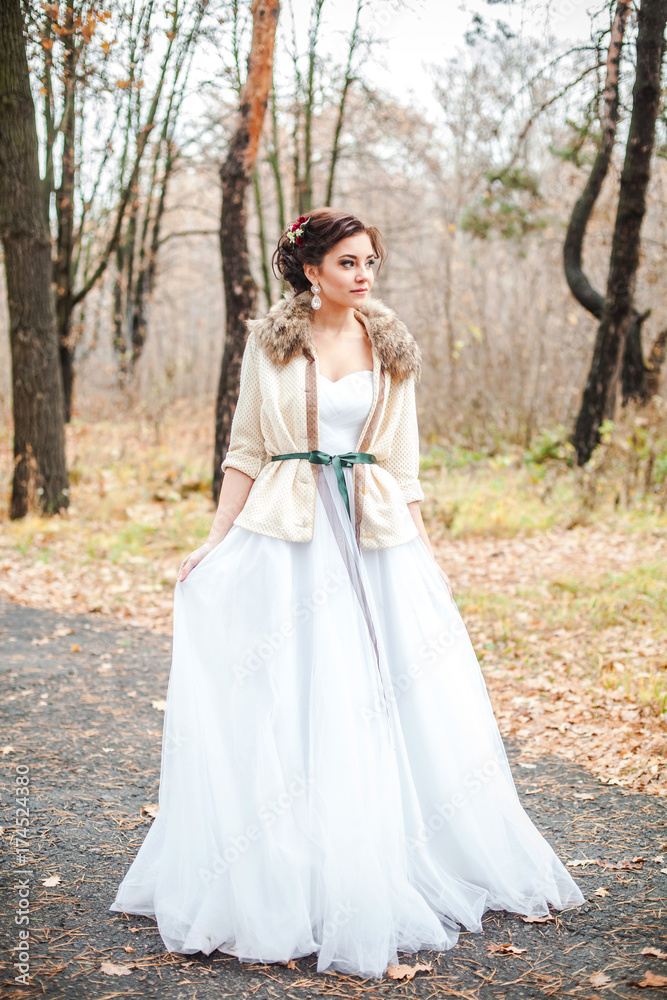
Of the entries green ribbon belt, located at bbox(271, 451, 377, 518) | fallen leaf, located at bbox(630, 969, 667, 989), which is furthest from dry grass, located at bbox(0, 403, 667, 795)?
Result: green ribbon belt, located at bbox(271, 451, 377, 518)

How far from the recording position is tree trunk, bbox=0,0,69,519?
7732 millimetres

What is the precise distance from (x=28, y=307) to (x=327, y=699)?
7224 mm

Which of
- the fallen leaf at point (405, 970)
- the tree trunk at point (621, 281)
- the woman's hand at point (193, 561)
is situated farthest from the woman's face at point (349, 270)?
the tree trunk at point (621, 281)

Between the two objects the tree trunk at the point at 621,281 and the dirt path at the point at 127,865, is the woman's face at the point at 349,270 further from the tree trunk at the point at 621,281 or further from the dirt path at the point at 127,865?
the tree trunk at the point at 621,281

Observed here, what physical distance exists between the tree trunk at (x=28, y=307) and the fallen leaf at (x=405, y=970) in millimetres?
7292

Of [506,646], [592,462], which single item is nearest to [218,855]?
[506,646]

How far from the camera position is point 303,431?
259 centimetres

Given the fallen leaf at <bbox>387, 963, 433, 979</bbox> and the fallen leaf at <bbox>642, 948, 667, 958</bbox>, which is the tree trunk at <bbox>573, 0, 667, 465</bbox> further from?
the fallen leaf at <bbox>387, 963, 433, 979</bbox>

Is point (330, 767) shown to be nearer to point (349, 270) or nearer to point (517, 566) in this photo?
point (349, 270)

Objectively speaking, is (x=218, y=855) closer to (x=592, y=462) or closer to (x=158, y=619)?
(x=158, y=619)

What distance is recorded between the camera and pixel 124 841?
3.02 metres

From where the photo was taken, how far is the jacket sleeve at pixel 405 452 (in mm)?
2730

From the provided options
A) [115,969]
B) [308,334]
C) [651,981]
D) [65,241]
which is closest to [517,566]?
[308,334]

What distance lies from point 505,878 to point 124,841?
1.46 meters
